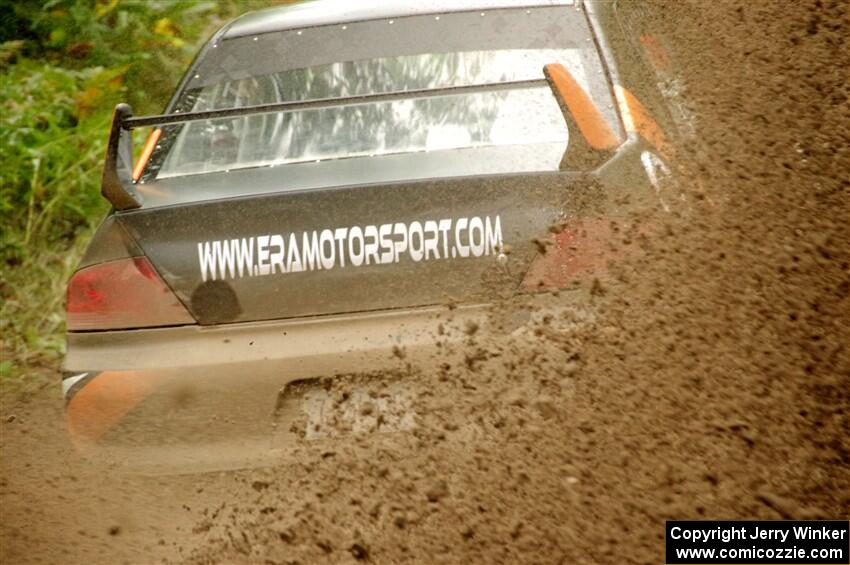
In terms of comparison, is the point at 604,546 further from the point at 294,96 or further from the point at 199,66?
the point at 199,66

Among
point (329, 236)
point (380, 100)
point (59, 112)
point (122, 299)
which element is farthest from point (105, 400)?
point (59, 112)

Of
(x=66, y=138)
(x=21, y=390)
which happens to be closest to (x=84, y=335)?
(x=21, y=390)

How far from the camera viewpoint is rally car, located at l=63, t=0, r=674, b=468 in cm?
246

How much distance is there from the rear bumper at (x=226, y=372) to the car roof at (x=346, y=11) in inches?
51.8

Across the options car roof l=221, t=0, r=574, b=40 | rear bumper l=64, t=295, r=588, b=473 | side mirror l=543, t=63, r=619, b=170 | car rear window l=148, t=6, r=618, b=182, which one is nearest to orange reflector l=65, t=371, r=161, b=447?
rear bumper l=64, t=295, r=588, b=473

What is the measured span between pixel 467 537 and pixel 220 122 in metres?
1.76

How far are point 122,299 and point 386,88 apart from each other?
110 centimetres

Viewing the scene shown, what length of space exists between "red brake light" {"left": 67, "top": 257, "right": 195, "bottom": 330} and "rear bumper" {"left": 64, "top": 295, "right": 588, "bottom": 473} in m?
0.04

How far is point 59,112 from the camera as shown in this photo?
611 centimetres

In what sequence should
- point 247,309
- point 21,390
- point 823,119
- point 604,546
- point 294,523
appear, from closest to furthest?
point 604,546
point 294,523
point 247,309
point 823,119
point 21,390

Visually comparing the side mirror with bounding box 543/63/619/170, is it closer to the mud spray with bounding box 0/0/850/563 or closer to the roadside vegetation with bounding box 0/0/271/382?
the mud spray with bounding box 0/0/850/563

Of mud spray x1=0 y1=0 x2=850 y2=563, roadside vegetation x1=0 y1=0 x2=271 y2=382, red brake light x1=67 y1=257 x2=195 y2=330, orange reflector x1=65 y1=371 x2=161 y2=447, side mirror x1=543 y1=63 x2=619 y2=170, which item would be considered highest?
side mirror x1=543 y1=63 x2=619 y2=170

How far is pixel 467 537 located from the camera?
218 centimetres

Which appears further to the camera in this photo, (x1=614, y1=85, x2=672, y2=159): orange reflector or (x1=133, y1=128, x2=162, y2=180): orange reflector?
(x1=133, y1=128, x2=162, y2=180): orange reflector
